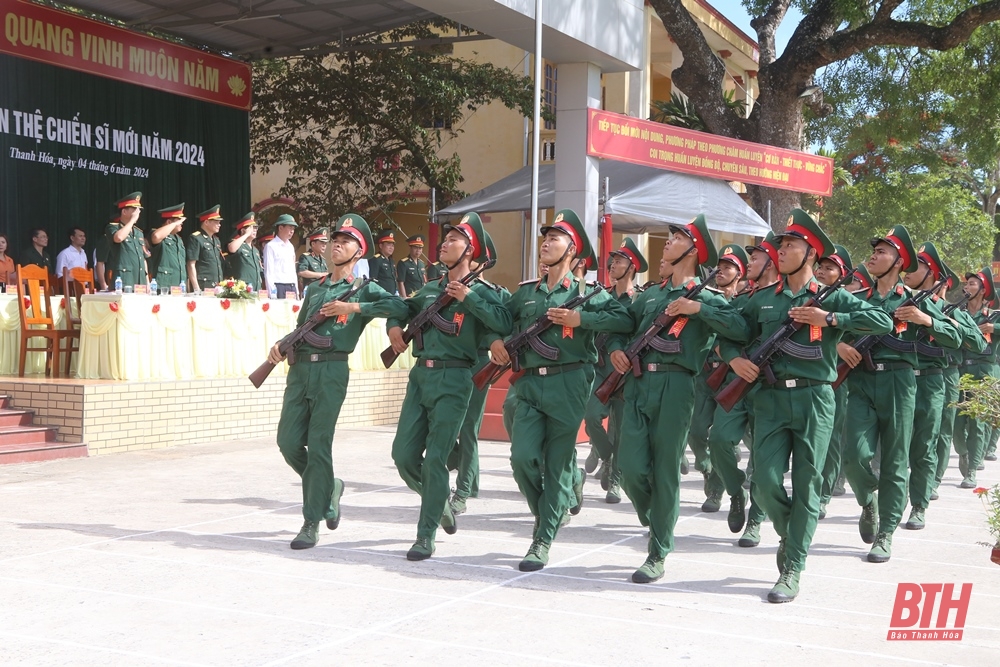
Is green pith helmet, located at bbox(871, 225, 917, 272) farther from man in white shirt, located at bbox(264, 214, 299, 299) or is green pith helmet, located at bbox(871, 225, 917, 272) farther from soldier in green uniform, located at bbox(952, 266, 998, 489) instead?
man in white shirt, located at bbox(264, 214, 299, 299)

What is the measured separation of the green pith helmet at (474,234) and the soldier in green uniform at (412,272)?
12716 millimetres

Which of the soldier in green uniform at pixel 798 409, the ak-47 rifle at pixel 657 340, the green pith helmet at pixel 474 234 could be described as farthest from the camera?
the green pith helmet at pixel 474 234

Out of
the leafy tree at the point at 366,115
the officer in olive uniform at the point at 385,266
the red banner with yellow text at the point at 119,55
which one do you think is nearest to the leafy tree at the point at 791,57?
the leafy tree at the point at 366,115

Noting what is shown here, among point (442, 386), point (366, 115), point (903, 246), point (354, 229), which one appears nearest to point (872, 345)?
point (903, 246)

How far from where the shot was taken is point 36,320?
43.2ft

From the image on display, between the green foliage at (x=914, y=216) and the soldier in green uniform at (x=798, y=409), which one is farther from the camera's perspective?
the green foliage at (x=914, y=216)

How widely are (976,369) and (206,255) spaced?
31.3ft

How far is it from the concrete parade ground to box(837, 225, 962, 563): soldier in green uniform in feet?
1.08

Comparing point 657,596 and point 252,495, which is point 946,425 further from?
point 252,495

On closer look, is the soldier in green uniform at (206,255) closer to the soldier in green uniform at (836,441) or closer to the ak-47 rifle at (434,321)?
the ak-47 rifle at (434,321)

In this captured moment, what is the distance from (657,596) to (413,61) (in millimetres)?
19689

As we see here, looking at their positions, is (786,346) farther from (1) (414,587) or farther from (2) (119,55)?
(2) (119,55)

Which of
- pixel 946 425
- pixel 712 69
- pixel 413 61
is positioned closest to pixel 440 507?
pixel 946 425

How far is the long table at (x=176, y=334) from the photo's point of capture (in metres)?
12.3
